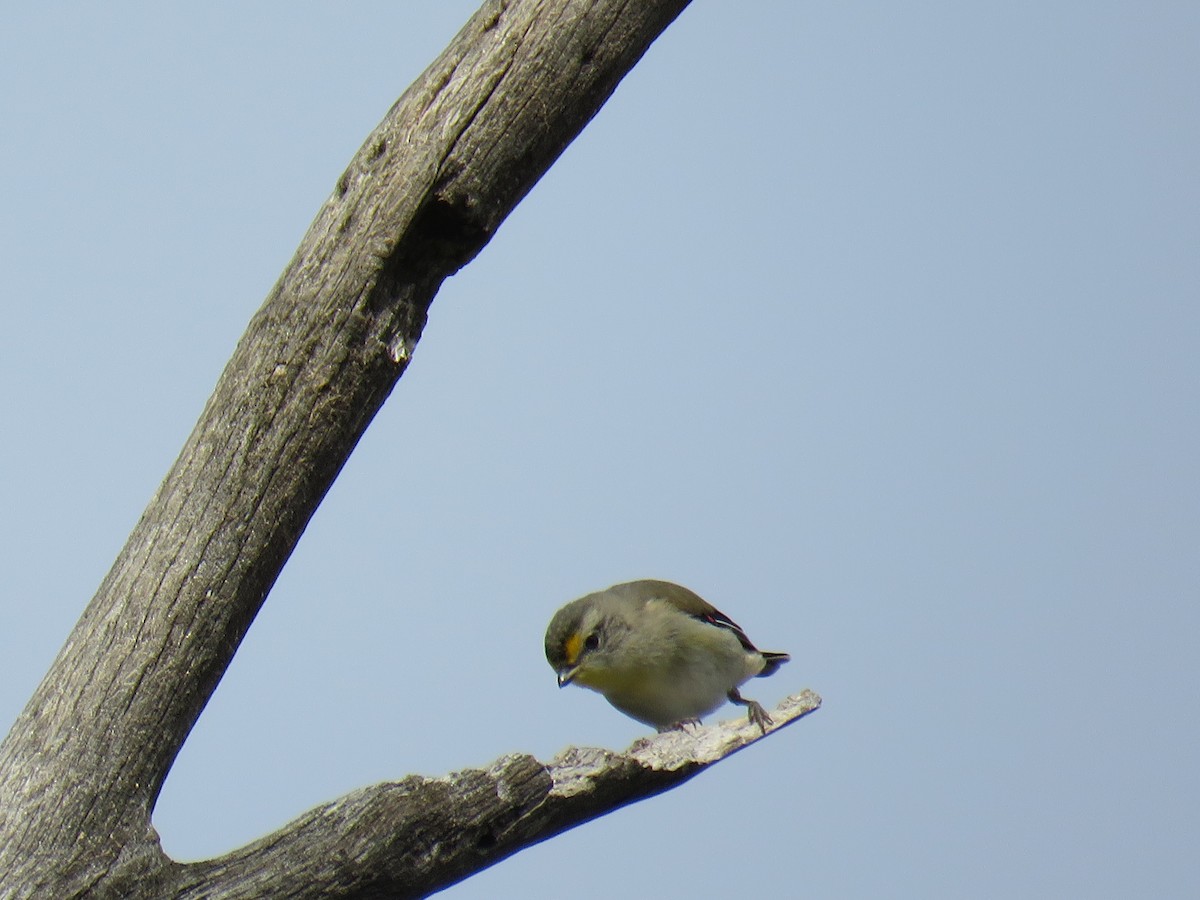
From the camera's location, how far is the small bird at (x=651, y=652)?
5.88 m

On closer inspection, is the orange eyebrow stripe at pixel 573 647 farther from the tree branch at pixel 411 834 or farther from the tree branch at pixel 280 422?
the tree branch at pixel 280 422

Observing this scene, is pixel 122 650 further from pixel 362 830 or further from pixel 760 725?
pixel 760 725

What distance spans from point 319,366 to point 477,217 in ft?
1.64

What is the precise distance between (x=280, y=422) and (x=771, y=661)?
4.08 meters

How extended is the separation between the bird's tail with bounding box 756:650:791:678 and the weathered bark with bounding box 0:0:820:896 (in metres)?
3.66

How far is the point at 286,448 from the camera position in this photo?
3.07 m

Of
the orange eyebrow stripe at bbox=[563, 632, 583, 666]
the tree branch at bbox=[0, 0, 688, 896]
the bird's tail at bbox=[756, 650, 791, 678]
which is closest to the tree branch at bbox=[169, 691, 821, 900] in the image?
the tree branch at bbox=[0, 0, 688, 896]

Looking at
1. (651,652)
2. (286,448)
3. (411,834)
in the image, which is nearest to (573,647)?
(651,652)

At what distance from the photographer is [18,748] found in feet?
9.79

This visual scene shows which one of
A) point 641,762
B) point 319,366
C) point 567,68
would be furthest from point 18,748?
point 567,68

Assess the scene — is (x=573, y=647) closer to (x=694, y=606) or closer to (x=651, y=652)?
(x=651, y=652)

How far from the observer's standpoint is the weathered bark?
2.96 metres

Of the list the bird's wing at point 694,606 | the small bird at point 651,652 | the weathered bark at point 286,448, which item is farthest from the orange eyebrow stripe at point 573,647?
the weathered bark at point 286,448

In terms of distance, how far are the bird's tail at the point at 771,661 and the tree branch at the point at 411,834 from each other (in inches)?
137
